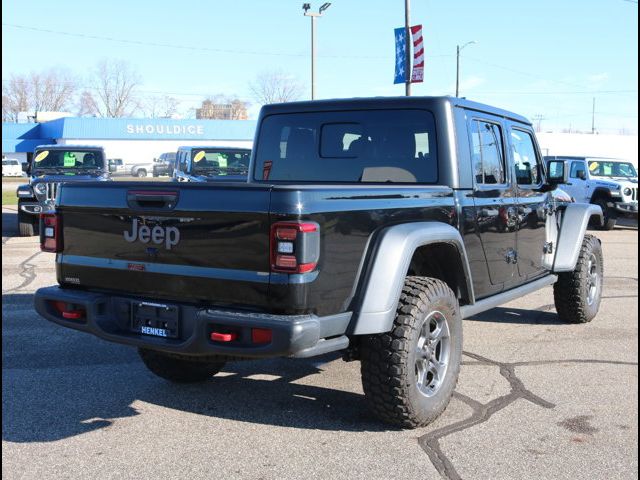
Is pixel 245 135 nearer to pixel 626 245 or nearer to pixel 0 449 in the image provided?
pixel 626 245

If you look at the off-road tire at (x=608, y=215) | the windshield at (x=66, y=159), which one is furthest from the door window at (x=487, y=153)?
the off-road tire at (x=608, y=215)

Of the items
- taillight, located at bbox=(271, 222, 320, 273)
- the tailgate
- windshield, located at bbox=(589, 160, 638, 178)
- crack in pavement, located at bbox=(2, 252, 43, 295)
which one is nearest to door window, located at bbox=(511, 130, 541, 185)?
taillight, located at bbox=(271, 222, 320, 273)

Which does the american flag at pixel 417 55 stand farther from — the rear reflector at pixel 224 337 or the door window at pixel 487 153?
the rear reflector at pixel 224 337

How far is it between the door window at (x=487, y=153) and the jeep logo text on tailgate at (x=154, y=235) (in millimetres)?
2260

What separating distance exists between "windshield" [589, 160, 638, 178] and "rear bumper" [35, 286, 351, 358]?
1667cm

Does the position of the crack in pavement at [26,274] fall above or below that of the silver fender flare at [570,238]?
below

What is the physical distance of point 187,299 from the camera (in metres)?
3.75

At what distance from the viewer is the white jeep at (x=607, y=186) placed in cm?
1731

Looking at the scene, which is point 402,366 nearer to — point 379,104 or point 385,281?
point 385,281

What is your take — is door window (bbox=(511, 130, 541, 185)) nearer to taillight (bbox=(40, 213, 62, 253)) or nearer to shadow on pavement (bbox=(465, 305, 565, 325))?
shadow on pavement (bbox=(465, 305, 565, 325))

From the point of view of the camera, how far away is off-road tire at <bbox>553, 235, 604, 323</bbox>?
6695 mm

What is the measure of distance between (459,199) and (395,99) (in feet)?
3.01

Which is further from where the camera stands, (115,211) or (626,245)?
(626,245)

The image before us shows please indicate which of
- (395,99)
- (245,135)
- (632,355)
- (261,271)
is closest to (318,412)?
(261,271)
